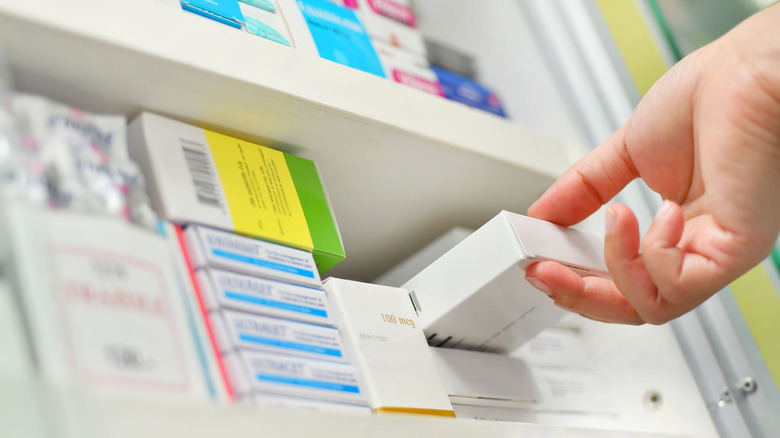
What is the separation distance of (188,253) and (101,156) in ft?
0.32

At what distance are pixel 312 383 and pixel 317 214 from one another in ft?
0.64

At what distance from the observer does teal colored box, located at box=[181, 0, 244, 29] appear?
0.65 meters

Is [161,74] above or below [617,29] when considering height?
below

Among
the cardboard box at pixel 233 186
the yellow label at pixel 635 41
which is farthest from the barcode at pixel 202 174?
the yellow label at pixel 635 41

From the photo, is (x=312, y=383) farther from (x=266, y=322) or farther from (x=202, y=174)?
(x=202, y=174)

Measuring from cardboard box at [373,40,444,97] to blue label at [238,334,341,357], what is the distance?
1.38ft

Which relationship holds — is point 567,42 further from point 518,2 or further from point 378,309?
point 378,309

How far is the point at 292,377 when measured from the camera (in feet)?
1.71

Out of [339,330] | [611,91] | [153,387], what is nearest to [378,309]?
[339,330]

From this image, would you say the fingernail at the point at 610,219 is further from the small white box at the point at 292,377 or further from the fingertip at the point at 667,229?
the small white box at the point at 292,377

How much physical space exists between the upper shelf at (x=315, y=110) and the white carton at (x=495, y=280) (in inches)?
5.6

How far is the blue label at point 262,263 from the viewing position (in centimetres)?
55

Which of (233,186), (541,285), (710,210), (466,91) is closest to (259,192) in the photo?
(233,186)

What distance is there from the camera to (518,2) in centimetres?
110
